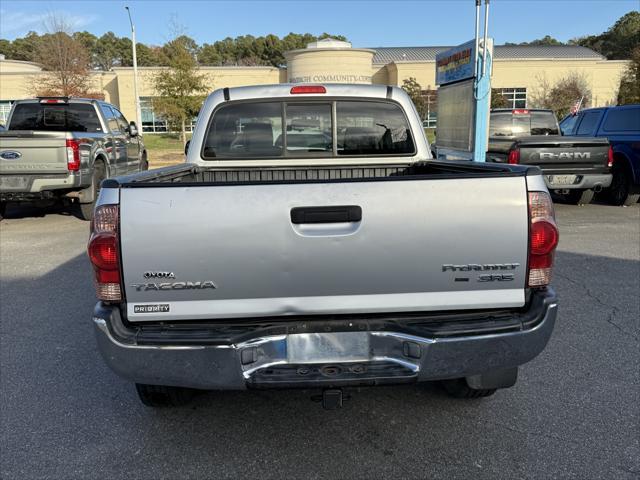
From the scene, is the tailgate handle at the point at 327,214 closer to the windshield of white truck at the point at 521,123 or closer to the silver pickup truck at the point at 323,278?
the silver pickup truck at the point at 323,278

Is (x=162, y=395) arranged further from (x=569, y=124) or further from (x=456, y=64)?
(x=569, y=124)

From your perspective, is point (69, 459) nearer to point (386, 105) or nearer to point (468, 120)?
point (386, 105)

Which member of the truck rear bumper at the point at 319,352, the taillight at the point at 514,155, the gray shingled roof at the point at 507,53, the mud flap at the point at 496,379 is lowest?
the mud flap at the point at 496,379

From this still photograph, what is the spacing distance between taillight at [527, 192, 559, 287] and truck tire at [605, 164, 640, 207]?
9320 millimetres

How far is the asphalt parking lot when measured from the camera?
2721mm

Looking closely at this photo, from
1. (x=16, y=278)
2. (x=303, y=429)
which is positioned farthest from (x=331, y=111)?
(x=16, y=278)

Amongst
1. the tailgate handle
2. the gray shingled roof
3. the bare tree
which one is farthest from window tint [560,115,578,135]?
the gray shingled roof

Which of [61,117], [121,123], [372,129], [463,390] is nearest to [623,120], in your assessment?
[372,129]

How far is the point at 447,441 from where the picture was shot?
2939mm

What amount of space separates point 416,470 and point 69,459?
1829mm

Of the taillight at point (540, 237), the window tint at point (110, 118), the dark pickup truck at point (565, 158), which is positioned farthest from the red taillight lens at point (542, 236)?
the window tint at point (110, 118)

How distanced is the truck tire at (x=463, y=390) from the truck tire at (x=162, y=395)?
1673 millimetres

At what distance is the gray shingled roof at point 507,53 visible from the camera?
170ft

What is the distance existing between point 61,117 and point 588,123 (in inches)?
442
